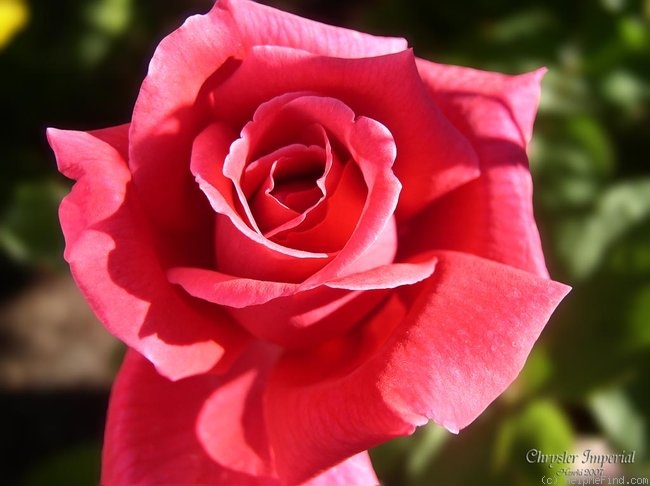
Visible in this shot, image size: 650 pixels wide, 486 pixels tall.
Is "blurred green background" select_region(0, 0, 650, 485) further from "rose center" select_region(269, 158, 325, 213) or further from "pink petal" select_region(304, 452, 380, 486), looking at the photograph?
"rose center" select_region(269, 158, 325, 213)

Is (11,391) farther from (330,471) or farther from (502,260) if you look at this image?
(502,260)

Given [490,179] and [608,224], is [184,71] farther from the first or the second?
[608,224]

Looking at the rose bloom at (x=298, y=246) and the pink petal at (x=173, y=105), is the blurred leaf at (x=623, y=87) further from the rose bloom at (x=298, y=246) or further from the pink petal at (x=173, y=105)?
the pink petal at (x=173, y=105)

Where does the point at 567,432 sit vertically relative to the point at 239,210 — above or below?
below

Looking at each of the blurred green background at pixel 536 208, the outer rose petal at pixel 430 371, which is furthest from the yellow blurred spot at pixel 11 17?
the outer rose petal at pixel 430 371

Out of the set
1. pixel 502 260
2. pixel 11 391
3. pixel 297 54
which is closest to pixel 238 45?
pixel 297 54

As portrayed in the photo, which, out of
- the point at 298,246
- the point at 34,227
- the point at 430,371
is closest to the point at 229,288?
the point at 298,246
